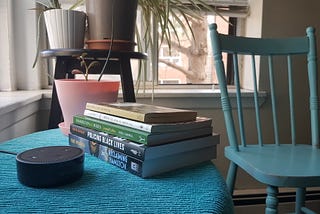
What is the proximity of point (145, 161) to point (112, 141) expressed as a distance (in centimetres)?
9

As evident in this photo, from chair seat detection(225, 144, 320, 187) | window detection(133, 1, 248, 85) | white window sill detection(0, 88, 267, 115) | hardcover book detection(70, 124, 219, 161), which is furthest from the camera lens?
window detection(133, 1, 248, 85)

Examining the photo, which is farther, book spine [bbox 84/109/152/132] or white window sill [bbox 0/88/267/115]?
white window sill [bbox 0/88/267/115]

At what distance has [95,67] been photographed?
3.00 feet

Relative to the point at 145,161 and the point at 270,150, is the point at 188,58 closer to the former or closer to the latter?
the point at 270,150

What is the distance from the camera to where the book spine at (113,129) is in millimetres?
515

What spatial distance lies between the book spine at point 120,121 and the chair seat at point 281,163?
0.39 meters

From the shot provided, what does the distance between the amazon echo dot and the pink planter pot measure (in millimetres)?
279

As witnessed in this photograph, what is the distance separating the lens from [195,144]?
577mm

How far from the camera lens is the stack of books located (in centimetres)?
51

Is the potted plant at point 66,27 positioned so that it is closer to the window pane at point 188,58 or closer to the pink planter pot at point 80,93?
the pink planter pot at point 80,93

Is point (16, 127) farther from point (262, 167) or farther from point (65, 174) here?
point (262, 167)

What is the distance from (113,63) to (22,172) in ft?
1.73

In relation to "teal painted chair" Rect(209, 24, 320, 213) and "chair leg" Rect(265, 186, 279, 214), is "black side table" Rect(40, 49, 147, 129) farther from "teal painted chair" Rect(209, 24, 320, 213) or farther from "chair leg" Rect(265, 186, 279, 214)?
"chair leg" Rect(265, 186, 279, 214)

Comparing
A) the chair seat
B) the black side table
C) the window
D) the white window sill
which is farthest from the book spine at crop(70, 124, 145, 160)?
the window
